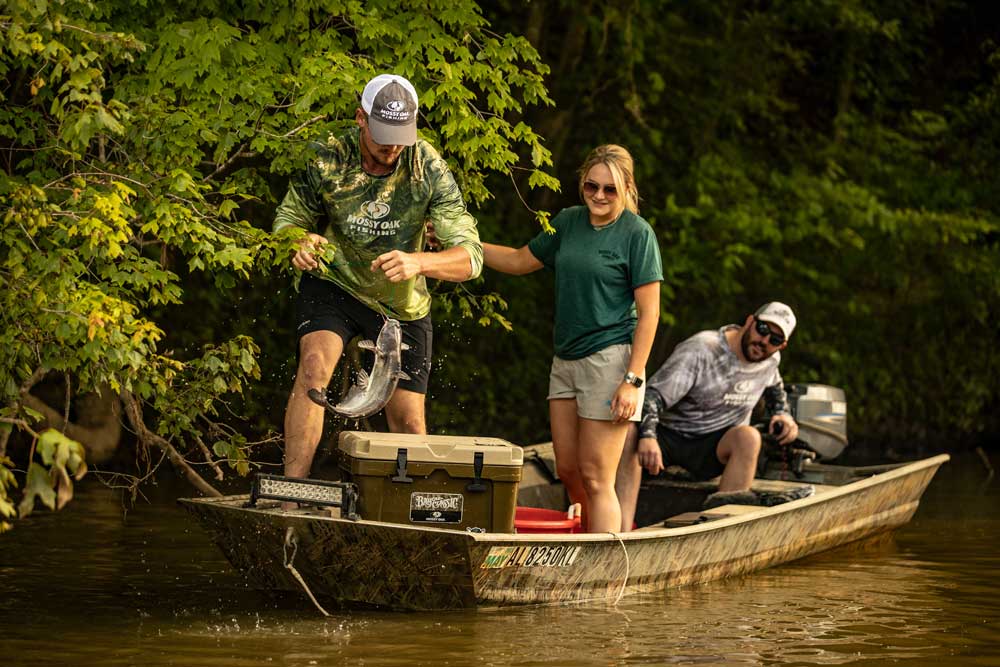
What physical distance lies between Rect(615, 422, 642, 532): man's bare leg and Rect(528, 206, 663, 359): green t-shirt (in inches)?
43.4

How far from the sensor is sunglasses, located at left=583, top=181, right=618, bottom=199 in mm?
7879

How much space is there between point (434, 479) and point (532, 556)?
0.63m

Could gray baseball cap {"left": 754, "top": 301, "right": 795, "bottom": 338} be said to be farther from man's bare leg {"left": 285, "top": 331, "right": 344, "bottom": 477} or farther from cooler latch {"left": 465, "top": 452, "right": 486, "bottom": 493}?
man's bare leg {"left": 285, "top": 331, "right": 344, "bottom": 477}

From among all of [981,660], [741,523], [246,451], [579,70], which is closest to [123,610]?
[246,451]

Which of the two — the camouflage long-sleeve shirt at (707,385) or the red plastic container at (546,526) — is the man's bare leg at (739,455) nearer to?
the camouflage long-sleeve shirt at (707,385)

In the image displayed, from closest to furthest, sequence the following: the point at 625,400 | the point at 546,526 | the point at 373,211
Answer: the point at 373,211 → the point at 625,400 → the point at 546,526

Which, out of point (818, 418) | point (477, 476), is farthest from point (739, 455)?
point (477, 476)

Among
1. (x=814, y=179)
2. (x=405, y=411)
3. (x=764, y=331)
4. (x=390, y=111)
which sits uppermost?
(x=814, y=179)

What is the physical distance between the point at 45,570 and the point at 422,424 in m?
2.59

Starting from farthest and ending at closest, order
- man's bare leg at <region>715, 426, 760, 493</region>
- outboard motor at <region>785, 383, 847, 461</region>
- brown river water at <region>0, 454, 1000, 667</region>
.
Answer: outboard motor at <region>785, 383, 847, 461</region>
man's bare leg at <region>715, 426, 760, 493</region>
brown river water at <region>0, 454, 1000, 667</region>

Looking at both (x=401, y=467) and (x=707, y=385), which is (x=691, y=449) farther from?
(x=401, y=467)

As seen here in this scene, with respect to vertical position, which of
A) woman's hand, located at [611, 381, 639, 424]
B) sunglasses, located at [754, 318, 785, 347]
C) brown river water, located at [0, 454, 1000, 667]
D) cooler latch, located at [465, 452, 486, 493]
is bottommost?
brown river water, located at [0, 454, 1000, 667]

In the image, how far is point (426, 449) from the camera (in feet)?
23.9

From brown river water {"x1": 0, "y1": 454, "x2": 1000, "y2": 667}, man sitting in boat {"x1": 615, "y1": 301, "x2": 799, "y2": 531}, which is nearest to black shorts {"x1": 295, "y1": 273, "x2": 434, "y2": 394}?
brown river water {"x1": 0, "y1": 454, "x2": 1000, "y2": 667}
